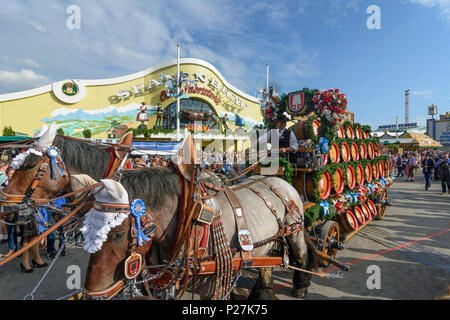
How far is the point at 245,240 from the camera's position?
2396mm

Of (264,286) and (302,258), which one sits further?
(302,258)

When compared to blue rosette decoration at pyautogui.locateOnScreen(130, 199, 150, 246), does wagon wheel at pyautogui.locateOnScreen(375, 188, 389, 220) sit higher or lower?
lower

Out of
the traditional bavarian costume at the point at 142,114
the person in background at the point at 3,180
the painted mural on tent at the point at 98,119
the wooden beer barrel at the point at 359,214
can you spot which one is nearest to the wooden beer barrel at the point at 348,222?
the wooden beer barrel at the point at 359,214

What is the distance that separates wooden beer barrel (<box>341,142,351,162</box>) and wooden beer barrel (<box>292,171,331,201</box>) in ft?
3.44

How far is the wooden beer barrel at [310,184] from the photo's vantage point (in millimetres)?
4520

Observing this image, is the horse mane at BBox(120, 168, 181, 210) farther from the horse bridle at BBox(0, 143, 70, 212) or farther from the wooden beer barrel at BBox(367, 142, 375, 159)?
the wooden beer barrel at BBox(367, 142, 375, 159)

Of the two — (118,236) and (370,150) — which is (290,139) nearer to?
(118,236)

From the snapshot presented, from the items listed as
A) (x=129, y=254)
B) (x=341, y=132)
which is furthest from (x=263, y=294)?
(x=341, y=132)

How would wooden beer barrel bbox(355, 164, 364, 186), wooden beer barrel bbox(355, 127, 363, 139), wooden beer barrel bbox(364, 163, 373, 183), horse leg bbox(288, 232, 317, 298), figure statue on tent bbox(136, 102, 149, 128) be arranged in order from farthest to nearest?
figure statue on tent bbox(136, 102, 149, 128), wooden beer barrel bbox(364, 163, 373, 183), wooden beer barrel bbox(355, 127, 363, 139), wooden beer barrel bbox(355, 164, 364, 186), horse leg bbox(288, 232, 317, 298)

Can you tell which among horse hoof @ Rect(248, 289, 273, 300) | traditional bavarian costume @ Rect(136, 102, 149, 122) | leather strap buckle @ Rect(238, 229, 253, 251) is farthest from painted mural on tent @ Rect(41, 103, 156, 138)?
leather strap buckle @ Rect(238, 229, 253, 251)

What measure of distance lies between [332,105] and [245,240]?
3495 millimetres

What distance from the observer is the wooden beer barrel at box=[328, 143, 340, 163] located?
4977 mm

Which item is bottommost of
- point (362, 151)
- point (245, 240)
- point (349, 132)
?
point (245, 240)
